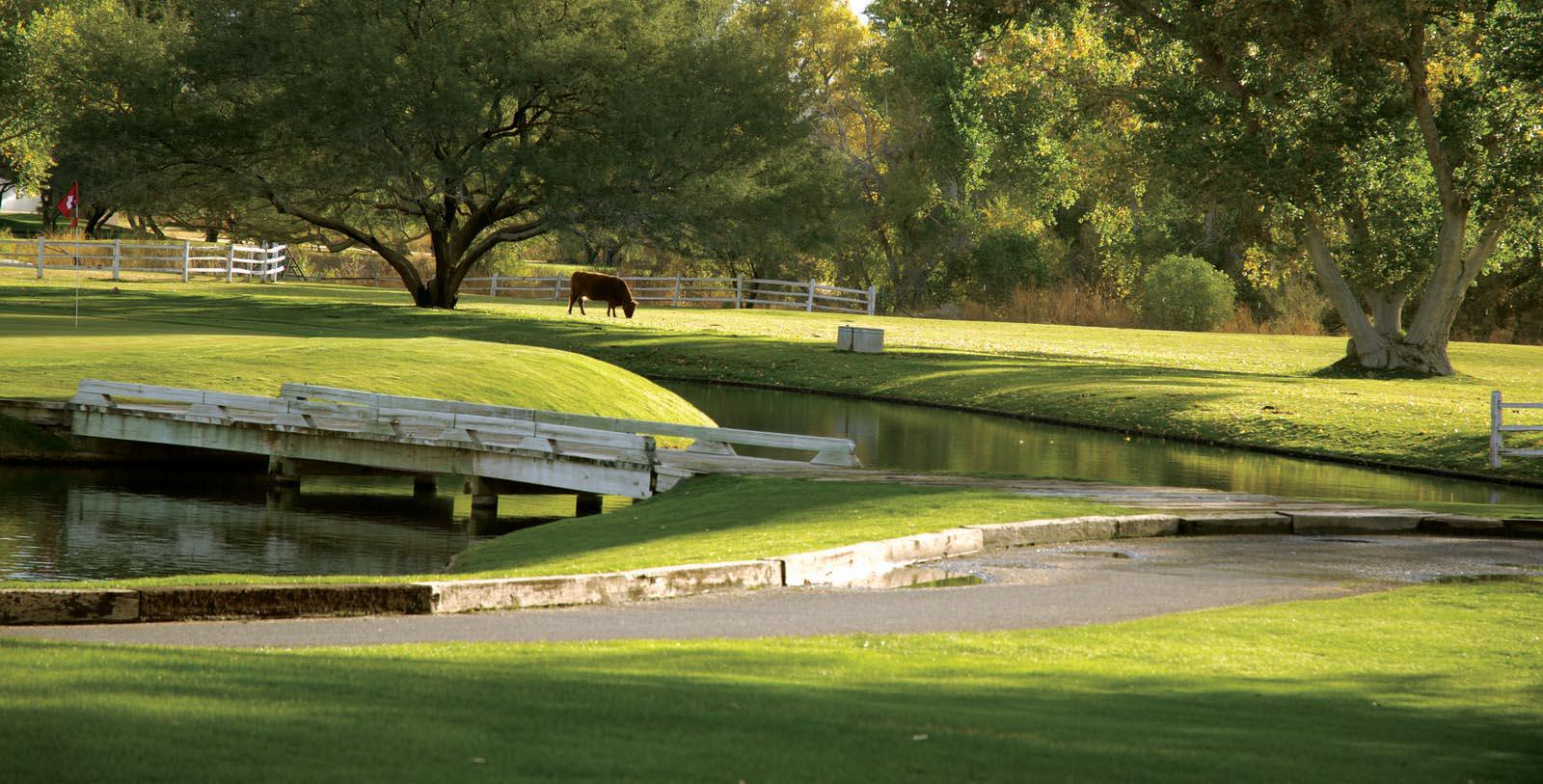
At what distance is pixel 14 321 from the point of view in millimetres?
34250

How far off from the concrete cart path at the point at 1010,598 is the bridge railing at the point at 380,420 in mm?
7010

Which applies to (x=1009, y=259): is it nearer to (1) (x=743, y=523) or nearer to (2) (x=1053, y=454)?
(2) (x=1053, y=454)

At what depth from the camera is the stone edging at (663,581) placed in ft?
32.0

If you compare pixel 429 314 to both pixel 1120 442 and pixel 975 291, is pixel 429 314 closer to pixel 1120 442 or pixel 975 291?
pixel 1120 442

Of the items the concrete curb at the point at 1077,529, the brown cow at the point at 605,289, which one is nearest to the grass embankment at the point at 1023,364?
the brown cow at the point at 605,289

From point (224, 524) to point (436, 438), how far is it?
114 inches

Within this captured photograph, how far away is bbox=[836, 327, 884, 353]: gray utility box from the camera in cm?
4391

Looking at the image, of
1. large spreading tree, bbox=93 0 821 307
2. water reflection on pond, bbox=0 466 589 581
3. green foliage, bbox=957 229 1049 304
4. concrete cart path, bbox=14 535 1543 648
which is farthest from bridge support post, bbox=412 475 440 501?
green foliage, bbox=957 229 1049 304

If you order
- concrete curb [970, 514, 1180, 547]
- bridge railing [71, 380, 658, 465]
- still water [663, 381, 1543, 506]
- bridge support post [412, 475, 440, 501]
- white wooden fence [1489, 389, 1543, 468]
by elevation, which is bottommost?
bridge support post [412, 475, 440, 501]

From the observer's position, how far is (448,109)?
142 feet

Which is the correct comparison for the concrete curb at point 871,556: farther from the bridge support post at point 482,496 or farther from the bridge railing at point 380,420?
the bridge support post at point 482,496

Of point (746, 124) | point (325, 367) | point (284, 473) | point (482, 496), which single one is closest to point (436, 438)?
point (482, 496)

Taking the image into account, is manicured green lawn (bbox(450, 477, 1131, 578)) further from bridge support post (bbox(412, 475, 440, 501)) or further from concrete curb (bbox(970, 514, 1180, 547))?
bridge support post (bbox(412, 475, 440, 501))

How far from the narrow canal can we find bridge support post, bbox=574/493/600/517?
81 cm
